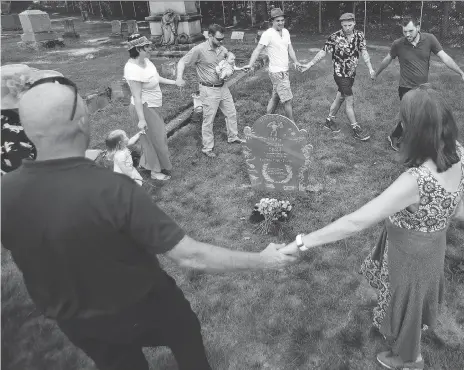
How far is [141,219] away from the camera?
165cm

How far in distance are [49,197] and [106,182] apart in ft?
0.72

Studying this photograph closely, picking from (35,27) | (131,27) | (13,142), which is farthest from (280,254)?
(131,27)

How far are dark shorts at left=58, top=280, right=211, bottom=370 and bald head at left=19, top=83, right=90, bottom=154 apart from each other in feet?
2.63

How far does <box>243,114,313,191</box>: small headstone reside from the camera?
195 inches

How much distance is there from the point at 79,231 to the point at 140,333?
701 millimetres

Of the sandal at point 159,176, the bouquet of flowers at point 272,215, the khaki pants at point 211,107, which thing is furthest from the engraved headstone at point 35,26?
the bouquet of flowers at point 272,215

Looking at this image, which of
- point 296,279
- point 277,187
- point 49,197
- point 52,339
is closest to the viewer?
point 49,197

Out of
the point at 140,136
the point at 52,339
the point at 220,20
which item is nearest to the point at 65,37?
the point at 220,20

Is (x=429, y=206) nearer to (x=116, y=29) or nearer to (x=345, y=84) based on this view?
(x=345, y=84)

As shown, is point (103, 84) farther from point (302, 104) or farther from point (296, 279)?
point (296, 279)

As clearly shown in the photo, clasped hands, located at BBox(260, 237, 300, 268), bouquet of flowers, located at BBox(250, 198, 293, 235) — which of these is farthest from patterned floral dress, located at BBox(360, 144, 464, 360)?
bouquet of flowers, located at BBox(250, 198, 293, 235)

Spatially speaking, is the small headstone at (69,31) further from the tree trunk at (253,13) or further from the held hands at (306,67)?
the held hands at (306,67)

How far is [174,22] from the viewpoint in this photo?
15.5 meters

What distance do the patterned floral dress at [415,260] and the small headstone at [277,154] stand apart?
235 centimetres
